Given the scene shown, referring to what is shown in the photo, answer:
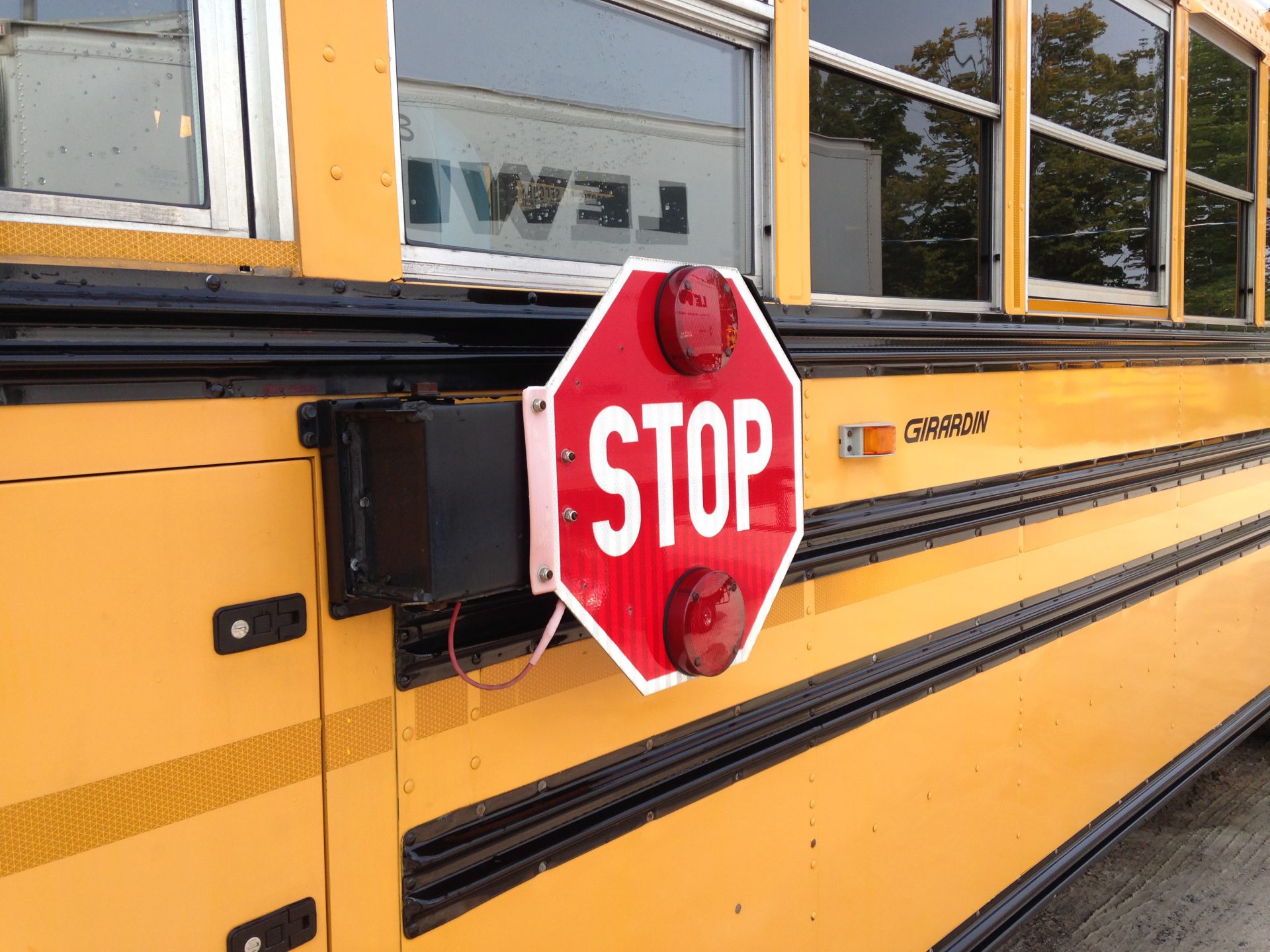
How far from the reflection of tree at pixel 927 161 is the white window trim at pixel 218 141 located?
99 cm

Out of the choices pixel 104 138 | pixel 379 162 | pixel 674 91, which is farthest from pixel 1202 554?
pixel 104 138

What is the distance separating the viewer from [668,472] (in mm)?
1224

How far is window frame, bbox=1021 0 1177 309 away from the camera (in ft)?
6.95

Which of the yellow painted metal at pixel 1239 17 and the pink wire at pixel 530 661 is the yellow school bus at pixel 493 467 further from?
Result: the yellow painted metal at pixel 1239 17

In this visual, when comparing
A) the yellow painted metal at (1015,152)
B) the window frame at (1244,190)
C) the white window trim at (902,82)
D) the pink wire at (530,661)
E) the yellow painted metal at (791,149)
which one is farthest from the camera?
the window frame at (1244,190)

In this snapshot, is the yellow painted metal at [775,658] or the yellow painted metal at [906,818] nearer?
the yellow painted metal at [775,658]

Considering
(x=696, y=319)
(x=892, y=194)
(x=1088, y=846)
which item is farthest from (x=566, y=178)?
(x=1088, y=846)

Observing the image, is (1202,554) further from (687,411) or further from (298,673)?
(298,673)

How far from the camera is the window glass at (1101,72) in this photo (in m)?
2.18

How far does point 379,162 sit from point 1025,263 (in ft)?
4.96

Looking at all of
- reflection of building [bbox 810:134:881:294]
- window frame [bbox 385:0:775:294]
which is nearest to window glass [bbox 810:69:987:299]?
reflection of building [bbox 810:134:881:294]

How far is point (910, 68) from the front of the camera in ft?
6.03

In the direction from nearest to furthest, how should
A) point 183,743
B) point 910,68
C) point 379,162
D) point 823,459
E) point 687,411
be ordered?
point 183,743
point 379,162
point 687,411
point 823,459
point 910,68

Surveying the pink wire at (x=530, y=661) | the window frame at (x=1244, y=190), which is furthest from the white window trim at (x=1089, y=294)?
the pink wire at (x=530, y=661)
